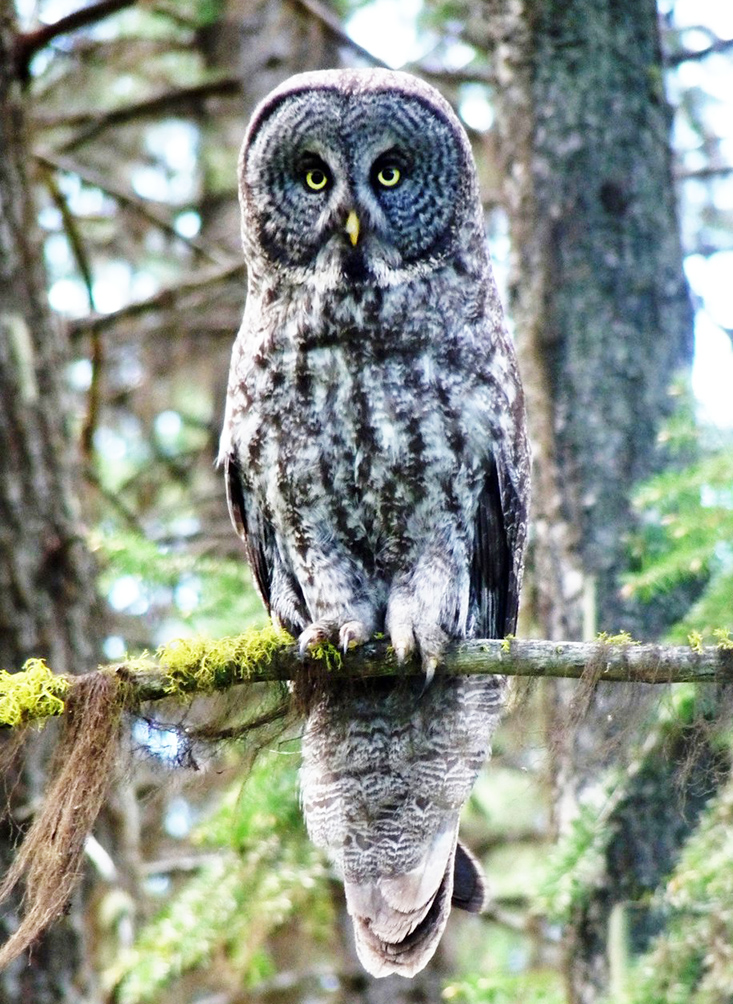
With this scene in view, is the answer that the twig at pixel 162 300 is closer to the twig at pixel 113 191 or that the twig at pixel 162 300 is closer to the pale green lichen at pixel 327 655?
the twig at pixel 113 191

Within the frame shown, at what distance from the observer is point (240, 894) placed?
12.7 ft

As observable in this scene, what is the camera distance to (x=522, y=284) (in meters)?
4.46

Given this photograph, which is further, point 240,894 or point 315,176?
point 240,894

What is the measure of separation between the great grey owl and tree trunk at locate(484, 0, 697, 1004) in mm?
733

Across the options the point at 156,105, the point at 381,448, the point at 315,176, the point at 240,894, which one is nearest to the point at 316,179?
the point at 315,176

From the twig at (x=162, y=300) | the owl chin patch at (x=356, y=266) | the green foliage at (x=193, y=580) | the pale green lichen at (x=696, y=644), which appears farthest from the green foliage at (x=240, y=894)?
the twig at (x=162, y=300)

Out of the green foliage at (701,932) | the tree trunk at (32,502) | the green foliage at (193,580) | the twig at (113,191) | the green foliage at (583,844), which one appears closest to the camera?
the green foliage at (701,932)

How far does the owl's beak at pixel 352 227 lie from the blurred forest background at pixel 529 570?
0.99 m

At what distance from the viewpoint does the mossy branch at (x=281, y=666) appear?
2.28 meters

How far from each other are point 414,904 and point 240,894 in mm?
871

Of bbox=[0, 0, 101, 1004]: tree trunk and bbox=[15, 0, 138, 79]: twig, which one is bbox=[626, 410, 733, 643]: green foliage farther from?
bbox=[15, 0, 138, 79]: twig

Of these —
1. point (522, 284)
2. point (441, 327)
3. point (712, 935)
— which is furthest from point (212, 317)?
point (712, 935)

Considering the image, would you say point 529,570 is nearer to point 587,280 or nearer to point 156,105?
point 587,280

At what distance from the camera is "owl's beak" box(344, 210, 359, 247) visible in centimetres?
326
